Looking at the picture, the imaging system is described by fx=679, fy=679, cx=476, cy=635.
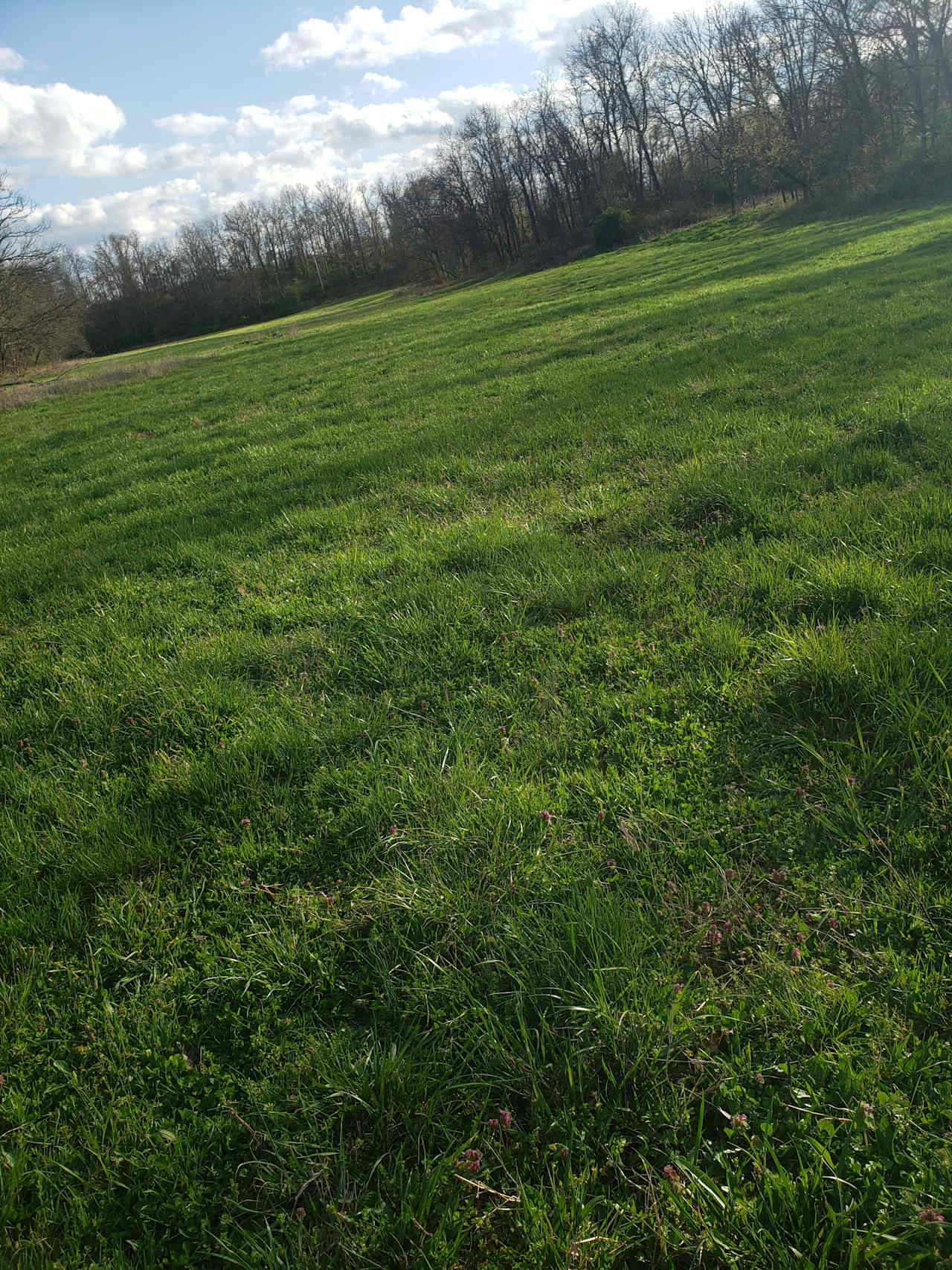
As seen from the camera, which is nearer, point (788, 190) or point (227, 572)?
point (227, 572)

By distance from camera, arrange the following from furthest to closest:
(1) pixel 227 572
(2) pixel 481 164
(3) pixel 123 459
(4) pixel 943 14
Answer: (2) pixel 481 164, (4) pixel 943 14, (3) pixel 123 459, (1) pixel 227 572

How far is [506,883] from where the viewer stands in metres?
2.38

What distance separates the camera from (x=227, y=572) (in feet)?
18.8

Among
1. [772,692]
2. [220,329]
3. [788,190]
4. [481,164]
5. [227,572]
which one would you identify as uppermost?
[481,164]

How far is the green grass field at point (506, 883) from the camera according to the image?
63.6 inches

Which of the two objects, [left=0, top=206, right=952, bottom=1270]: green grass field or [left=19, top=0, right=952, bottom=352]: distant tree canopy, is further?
[left=19, top=0, right=952, bottom=352]: distant tree canopy

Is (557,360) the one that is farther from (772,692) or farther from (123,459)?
(772,692)

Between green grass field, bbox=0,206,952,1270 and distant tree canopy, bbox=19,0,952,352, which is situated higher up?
distant tree canopy, bbox=19,0,952,352

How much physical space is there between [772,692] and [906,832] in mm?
883

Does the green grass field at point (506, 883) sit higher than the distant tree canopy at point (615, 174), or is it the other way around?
the distant tree canopy at point (615, 174)

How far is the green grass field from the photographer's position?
1.62 m

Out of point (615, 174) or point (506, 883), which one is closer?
point (506, 883)

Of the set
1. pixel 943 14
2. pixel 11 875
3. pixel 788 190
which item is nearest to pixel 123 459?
pixel 11 875

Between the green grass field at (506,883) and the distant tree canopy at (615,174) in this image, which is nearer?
the green grass field at (506,883)
